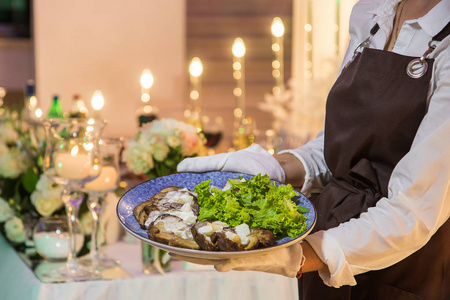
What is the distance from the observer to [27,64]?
4832mm

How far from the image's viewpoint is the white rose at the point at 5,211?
1.73 metres

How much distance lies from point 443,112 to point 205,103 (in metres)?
4.48

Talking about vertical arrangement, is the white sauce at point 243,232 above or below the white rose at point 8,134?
above

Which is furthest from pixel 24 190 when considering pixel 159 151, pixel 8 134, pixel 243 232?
pixel 243 232

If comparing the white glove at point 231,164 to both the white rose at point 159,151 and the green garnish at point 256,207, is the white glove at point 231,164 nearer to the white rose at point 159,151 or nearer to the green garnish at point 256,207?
the green garnish at point 256,207

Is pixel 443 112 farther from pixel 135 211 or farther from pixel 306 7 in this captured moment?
pixel 306 7

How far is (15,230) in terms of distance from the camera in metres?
1.71

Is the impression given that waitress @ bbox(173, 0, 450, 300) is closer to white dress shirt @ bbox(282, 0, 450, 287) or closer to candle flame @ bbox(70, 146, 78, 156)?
white dress shirt @ bbox(282, 0, 450, 287)

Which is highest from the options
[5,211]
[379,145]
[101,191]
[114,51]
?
[379,145]

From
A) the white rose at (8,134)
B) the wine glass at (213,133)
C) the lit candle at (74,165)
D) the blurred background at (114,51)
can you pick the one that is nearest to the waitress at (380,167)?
the lit candle at (74,165)

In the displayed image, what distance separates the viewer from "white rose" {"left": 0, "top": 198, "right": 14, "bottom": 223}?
5.67ft

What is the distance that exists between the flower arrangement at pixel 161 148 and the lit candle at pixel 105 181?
69 millimetres

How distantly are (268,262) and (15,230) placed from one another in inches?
38.6

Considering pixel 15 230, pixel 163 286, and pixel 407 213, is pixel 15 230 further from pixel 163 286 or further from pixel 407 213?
pixel 407 213
